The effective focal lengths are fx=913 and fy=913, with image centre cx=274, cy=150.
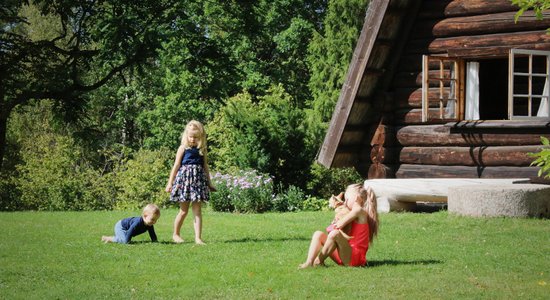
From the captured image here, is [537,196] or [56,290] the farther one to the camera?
[537,196]

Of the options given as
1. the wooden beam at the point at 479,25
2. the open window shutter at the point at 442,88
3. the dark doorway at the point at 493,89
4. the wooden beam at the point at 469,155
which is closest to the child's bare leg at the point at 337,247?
the open window shutter at the point at 442,88

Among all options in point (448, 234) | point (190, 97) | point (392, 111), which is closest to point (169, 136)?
point (190, 97)

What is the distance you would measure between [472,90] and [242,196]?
5178 mm

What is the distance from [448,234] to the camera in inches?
507

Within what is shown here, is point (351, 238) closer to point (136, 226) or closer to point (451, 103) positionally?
point (136, 226)

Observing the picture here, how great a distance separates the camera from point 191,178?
39.0 feet

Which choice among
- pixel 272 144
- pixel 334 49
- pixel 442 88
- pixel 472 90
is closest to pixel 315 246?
pixel 442 88

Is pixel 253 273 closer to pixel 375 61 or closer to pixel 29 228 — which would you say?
pixel 29 228

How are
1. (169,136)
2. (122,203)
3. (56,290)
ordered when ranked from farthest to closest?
(169,136)
(122,203)
(56,290)

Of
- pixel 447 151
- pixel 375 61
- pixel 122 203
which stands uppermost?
pixel 375 61

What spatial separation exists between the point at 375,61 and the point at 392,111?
1164mm

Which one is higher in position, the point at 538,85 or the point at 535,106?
the point at 538,85

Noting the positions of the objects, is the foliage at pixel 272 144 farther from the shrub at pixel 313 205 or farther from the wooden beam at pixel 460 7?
the wooden beam at pixel 460 7

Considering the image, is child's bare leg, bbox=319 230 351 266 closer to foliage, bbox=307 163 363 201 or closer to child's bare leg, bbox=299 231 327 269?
child's bare leg, bbox=299 231 327 269
